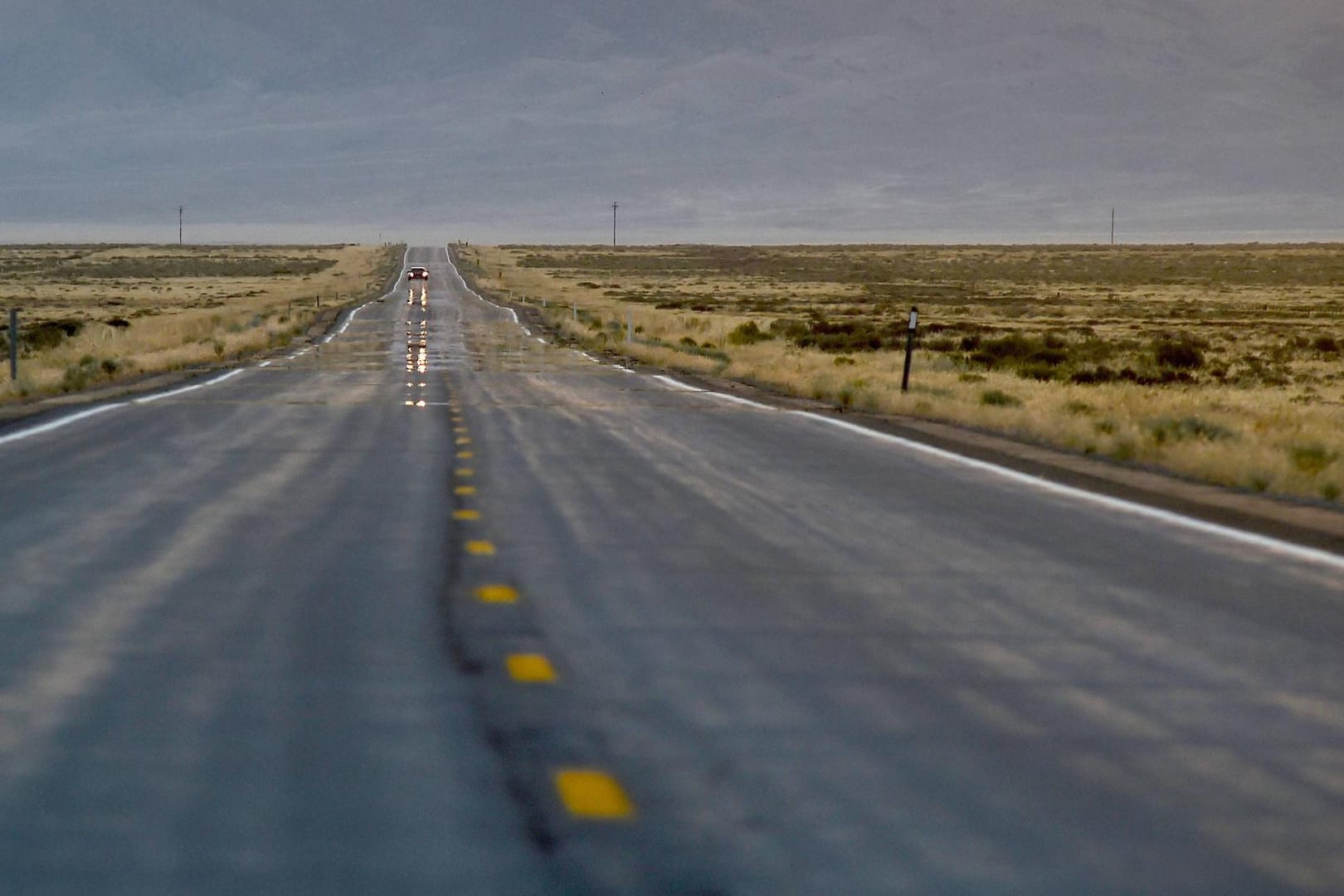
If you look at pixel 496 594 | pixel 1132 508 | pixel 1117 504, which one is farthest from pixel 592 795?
pixel 1117 504

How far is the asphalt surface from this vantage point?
412 cm

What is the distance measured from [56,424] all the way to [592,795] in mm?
13785

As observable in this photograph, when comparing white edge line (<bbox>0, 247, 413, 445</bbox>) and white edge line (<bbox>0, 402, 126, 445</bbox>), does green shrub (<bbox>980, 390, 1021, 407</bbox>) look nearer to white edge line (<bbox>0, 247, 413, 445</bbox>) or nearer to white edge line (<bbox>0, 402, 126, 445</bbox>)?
white edge line (<bbox>0, 247, 413, 445</bbox>)

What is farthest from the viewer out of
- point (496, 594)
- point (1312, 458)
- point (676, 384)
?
point (676, 384)

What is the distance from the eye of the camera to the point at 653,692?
18.9 ft

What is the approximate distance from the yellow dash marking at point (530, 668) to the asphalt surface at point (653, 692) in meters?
0.03

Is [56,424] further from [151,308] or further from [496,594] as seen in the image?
[151,308]

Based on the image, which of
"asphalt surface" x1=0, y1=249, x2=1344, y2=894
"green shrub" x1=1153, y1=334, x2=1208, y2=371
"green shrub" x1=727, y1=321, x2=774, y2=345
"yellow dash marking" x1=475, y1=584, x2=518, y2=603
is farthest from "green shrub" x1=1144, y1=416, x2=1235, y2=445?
"green shrub" x1=727, y1=321, x2=774, y2=345

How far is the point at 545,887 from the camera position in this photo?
151 inches

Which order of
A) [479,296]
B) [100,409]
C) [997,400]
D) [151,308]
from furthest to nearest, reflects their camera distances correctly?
[479,296], [151,308], [997,400], [100,409]

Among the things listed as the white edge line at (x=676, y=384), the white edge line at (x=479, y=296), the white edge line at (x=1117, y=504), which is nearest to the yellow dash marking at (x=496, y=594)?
the white edge line at (x=1117, y=504)

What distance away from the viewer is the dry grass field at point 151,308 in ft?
95.5

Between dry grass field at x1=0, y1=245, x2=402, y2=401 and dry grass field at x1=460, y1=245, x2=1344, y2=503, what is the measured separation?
9.67m

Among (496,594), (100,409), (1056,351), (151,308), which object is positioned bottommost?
(151,308)
